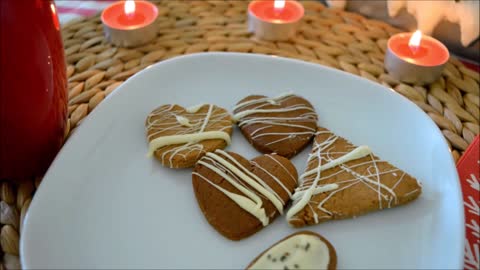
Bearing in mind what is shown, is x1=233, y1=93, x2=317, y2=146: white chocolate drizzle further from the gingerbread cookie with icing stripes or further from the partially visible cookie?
the partially visible cookie

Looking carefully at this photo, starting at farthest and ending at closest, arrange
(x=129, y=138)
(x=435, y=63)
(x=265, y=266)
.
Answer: (x=435, y=63), (x=129, y=138), (x=265, y=266)

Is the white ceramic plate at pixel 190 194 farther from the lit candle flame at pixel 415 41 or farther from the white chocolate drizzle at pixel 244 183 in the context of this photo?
the lit candle flame at pixel 415 41

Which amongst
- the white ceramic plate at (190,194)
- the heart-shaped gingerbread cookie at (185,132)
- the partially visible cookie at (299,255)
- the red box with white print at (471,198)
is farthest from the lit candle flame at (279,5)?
the partially visible cookie at (299,255)

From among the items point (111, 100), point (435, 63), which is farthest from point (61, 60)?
point (435, 63)

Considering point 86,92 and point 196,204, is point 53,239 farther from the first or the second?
point 86,92

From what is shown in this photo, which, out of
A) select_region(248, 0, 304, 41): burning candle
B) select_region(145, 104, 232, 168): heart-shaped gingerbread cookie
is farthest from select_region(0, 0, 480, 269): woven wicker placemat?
select_region(145, 104, 232, 168): heart-shaped gingerbread cookie

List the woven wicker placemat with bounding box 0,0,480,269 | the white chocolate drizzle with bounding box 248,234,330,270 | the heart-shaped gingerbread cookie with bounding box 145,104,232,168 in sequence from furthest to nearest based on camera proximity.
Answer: the woven wicker placemat with bounding box 0,0,480,269 → the heart-shaped gingerbread cookie with bounding box 145,104,232,168 → the white chocolate drizzle with bounding box 248,234,330,270
